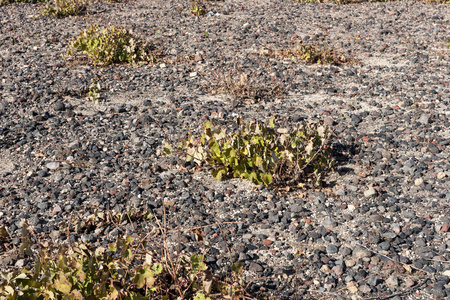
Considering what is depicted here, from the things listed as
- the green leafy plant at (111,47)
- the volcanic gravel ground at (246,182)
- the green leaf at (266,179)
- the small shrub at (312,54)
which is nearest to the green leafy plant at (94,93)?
the volcanic gravel ground at (246,182)

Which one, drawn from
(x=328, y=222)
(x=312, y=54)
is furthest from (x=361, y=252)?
(x=312, y=54)

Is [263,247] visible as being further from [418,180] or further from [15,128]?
[15,128]

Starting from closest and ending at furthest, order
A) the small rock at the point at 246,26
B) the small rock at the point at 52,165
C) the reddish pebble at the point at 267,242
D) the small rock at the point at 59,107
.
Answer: the reddish pebble at the point at 267,242
the small rock at the point at 52,165
the small rock at the point at 59,107
the small rock at the point at 246,26

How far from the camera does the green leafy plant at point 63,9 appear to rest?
11.4 m

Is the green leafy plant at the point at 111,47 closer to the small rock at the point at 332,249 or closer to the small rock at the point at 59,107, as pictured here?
the small rock at the point at 59,107

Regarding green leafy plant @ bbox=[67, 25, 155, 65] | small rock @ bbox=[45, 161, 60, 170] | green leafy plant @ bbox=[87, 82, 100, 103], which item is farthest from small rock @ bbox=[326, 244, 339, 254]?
green leafy plant @ bbox=[67, 25, 155, 65]

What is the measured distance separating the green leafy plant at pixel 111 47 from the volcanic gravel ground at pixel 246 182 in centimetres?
23

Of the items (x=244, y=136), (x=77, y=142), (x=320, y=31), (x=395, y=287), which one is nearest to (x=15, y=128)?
(x=77, y=142)

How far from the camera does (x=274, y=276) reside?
3.60 m

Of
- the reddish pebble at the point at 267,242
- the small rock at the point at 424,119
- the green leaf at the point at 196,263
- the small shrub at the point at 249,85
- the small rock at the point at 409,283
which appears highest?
the green leaf at the point at 196,263

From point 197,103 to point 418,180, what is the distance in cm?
331

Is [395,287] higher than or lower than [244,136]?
lower

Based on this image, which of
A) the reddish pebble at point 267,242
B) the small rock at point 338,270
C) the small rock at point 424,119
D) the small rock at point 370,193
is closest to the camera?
the small rock at point 338,270

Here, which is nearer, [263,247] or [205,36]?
[263,247]
